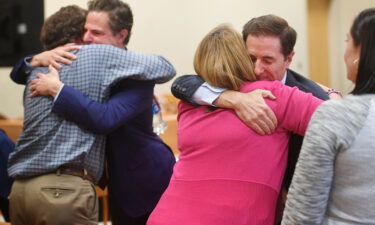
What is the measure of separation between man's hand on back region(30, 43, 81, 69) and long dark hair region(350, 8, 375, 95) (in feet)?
3.06

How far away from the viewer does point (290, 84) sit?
1431mm

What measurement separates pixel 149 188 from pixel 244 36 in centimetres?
69

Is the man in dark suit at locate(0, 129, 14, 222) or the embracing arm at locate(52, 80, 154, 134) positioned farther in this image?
the man in dark suit at locate(0, 129, 14, 222)

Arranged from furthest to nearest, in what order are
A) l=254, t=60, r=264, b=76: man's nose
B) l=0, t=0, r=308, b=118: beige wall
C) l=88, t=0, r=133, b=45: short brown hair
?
l=0, t=0, r=308, b=118: beige wall → l=88, t=0, r=133, b=45: short brown hair → l=254, t=60, r=264, b=76: man's nose

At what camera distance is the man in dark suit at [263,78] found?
4.05 feet


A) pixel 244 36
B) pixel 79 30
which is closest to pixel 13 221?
pixel 79 30

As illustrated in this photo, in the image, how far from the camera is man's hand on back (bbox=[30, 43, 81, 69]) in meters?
1.60

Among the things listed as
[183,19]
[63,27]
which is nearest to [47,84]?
[63,27]

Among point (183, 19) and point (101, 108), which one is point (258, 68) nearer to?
point (101, 108)

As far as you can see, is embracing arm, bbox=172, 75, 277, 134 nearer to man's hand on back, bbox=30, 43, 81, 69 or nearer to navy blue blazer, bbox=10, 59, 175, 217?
navy blue blazer, bbox=10, 59, 175, 217

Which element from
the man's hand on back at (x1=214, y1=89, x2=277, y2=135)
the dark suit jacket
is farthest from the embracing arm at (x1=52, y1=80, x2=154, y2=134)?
the man's hand on back at (x1=214, y1=89, x2=277, y2=135)

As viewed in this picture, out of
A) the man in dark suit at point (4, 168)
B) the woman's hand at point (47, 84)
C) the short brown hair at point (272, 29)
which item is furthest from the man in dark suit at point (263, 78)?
the man in dark suit at point (4, 168)

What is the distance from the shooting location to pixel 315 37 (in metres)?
6.77

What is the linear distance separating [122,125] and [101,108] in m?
0.16
